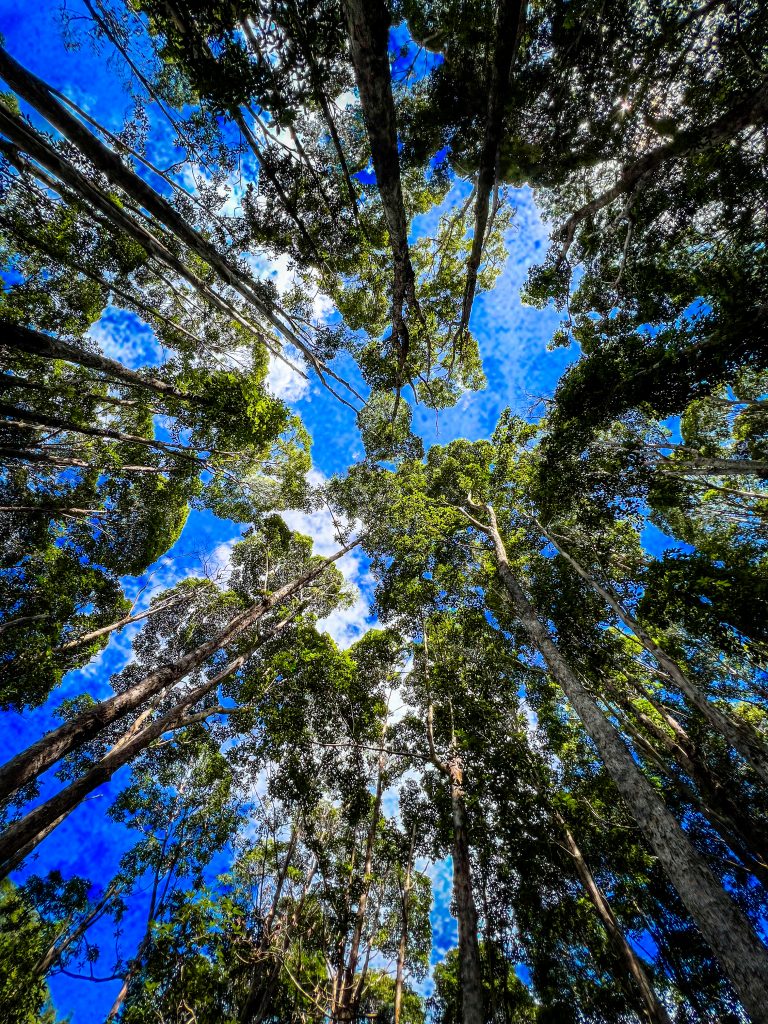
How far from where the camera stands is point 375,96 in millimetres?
3004

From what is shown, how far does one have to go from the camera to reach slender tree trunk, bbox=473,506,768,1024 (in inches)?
138

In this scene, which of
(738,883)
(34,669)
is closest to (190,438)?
(34,669)

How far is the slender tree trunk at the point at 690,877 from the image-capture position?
3.51m

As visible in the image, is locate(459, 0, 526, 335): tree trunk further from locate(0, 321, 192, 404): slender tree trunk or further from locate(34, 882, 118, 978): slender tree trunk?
locate(34, 882, 118, 978): slender tree trunk

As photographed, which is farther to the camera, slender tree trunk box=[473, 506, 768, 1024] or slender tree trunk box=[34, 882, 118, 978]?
slender tree trunk box=[34, 882, 118, 978]

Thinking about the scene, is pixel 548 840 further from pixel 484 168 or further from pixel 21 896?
pixel 21 896

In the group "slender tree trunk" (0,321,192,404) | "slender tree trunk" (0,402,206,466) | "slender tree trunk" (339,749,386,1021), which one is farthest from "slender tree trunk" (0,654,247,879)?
"slender tree trunk" (0,402,206,466)

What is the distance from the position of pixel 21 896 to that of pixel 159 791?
14.5 ft

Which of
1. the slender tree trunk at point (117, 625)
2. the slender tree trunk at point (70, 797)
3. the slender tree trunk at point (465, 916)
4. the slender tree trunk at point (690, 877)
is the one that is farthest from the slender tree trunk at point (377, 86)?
the slender tree trunk at point (117, 625)

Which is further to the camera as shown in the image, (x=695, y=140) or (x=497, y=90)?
(x=695, y=140)

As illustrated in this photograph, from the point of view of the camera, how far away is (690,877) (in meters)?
4.12

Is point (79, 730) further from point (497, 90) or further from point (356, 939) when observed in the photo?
point (497, 90)

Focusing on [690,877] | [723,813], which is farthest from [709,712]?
[690,877]

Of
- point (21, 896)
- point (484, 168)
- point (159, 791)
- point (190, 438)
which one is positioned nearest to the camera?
point (484, 168)
